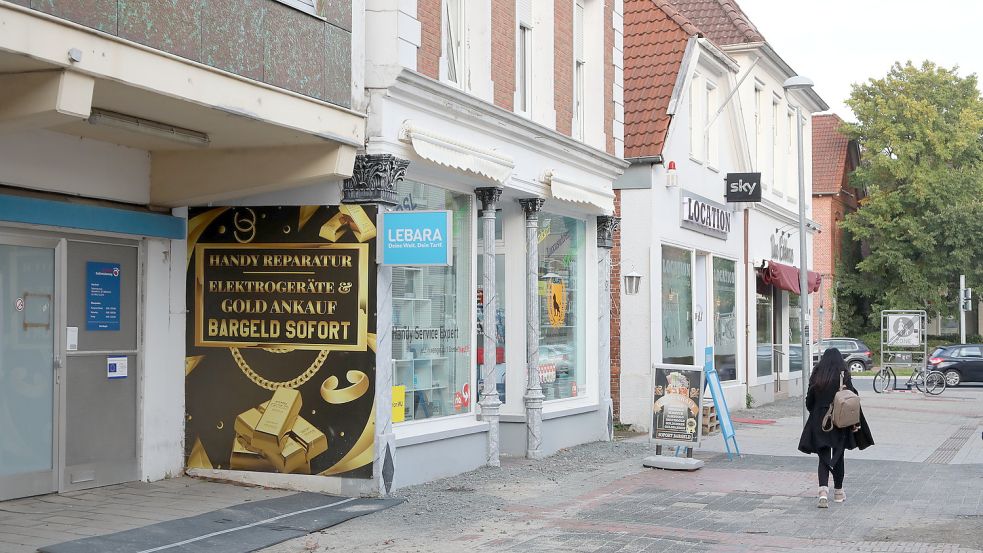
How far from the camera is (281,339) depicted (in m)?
12.0

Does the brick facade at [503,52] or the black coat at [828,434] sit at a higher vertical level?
the brick facade at [503,52]

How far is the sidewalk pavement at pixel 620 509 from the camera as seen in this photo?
31.3 feet

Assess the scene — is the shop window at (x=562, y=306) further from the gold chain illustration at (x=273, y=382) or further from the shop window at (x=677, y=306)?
the gold chain illustration at (x=273, y=382)

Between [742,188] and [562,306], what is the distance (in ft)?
27.9

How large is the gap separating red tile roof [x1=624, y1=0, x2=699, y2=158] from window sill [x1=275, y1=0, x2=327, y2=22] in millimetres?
10357

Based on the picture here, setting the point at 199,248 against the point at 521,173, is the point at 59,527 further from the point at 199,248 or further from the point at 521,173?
the point at 521,173

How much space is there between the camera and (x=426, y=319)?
43.8ft

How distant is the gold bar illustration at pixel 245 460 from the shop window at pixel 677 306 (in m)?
10.5

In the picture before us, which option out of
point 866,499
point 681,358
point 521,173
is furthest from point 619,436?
point 866,499

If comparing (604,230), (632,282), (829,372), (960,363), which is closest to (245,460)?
(829,372)

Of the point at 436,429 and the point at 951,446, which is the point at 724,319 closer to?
the point at 951,446

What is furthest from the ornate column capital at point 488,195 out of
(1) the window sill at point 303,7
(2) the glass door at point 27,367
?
(2) the glass door at point 27,367

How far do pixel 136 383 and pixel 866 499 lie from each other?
25.1 feet

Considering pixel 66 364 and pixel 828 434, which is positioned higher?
pixel 66 364
